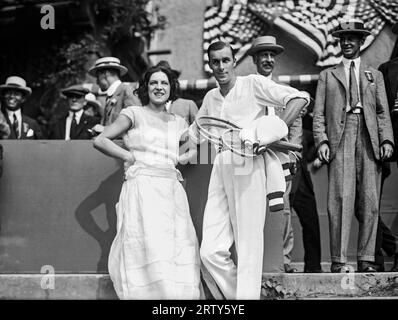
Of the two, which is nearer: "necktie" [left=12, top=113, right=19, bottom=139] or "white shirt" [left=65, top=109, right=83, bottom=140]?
"necktie" [left=12, top=113, right=19, bottom=139]

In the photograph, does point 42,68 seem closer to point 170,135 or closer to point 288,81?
point 288,81

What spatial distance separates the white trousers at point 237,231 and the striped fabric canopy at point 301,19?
5.07 meters

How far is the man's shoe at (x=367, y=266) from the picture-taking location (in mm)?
6176

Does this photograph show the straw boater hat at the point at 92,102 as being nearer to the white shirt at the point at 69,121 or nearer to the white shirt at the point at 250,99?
the white shirt at the point at 69,121

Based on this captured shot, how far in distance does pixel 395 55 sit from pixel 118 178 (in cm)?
329

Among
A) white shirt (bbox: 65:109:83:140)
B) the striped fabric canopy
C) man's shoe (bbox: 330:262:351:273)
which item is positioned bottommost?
man's shoe (bbox: 330:262:351:273)

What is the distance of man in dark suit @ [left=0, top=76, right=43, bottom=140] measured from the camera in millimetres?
7867

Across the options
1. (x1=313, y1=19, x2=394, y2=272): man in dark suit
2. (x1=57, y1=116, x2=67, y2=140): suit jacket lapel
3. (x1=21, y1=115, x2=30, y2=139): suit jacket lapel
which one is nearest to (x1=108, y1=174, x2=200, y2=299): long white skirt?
(x1=313, y1=19, x2=394, y2=272): man in dark suit

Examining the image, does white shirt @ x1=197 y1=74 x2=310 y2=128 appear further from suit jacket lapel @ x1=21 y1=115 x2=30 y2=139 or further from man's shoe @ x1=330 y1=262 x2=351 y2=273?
suit jacket lapel @ x1=21 y1=115 x2=30 y2=139

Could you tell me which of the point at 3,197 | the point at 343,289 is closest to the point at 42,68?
the point at 3,197

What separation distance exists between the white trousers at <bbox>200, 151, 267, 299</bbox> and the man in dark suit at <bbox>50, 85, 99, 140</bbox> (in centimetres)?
283

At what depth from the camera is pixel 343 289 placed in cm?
586

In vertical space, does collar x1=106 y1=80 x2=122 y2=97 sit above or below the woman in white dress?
above

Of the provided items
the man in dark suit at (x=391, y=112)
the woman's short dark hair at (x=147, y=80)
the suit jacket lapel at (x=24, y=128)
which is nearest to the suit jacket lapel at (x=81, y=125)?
the suit jacket lapel at (x=24, y=128)
